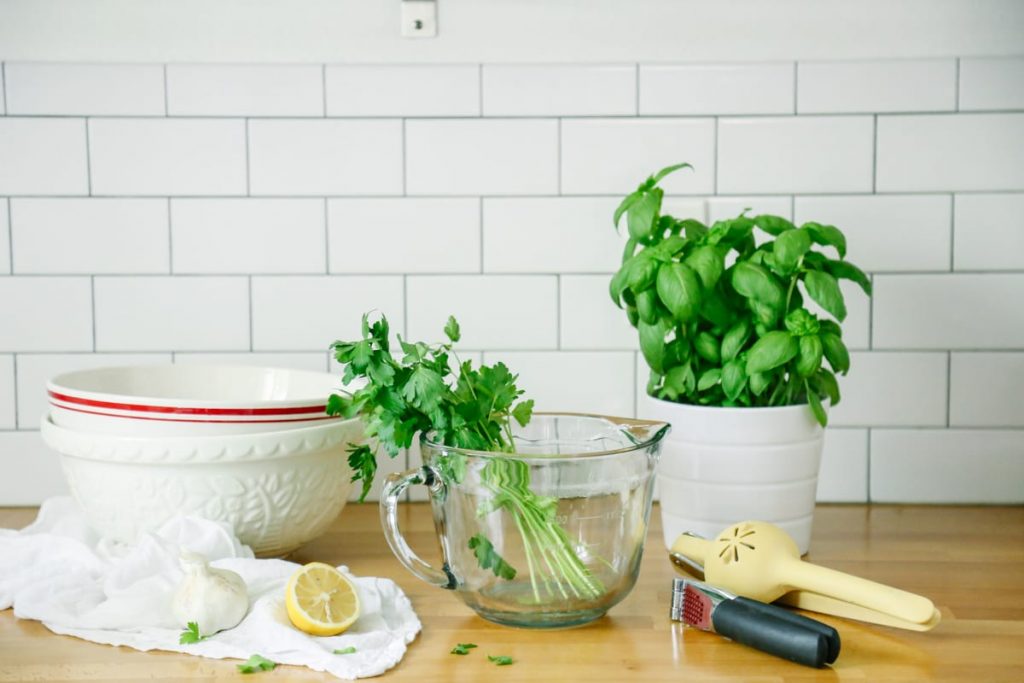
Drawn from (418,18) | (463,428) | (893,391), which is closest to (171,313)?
(418,18)

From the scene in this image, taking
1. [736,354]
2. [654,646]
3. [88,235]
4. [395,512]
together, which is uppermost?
[88,235]

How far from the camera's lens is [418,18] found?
1242 millimetres

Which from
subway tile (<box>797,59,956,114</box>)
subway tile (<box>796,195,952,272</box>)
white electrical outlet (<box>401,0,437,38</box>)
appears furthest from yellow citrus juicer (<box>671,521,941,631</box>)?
white electrical outlet (<box>401,0,437,38</box>)

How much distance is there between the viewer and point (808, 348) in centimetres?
98

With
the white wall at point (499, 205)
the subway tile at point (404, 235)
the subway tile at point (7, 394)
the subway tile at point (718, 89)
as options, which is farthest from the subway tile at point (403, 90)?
the subway tile at point (7, 394)

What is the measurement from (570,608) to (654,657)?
9 cm

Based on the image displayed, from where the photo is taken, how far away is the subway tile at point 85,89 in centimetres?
125

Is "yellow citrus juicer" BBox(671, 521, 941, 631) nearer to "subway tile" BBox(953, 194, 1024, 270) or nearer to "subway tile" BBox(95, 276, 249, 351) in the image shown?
"subway tile" BBox(953, 194, 1024, 270)

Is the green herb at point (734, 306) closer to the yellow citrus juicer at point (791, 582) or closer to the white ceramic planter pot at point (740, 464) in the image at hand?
the white ceramic planter pot at point (740, 464)

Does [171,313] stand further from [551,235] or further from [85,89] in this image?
[551,235]

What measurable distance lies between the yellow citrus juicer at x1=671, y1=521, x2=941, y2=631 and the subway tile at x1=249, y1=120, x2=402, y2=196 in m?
0.60

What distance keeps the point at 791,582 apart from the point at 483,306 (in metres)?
0.54

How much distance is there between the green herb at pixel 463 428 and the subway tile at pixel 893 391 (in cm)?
55

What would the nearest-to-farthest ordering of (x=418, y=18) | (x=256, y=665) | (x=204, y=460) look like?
(x=256, y=665), (x=204, y=460), (x=418, y=18)
